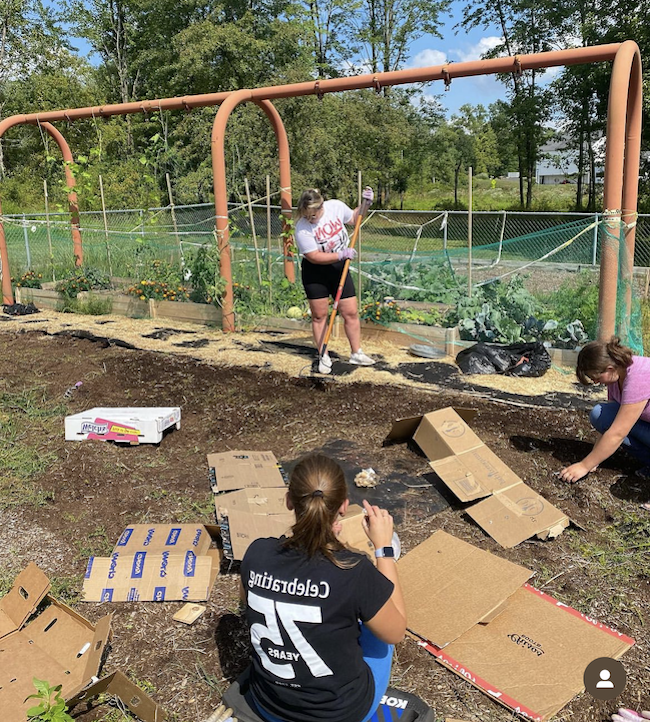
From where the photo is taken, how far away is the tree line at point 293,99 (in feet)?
64.9

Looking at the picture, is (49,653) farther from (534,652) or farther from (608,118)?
(608,118)

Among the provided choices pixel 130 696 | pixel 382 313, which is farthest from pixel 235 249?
pixel 130 696

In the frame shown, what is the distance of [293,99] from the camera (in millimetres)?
20531

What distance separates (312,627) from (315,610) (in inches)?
2.2

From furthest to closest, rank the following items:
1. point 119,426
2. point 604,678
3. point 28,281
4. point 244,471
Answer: point 28,281 → point 119,426 → point 244,471 → point 604,678

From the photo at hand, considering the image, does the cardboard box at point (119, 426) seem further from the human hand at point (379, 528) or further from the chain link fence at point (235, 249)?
the chain link fence at point (235, 249)

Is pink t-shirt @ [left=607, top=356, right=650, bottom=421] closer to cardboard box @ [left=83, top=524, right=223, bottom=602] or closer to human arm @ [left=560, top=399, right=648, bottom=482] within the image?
human arm @ [left=560, top=399, right=648, bottom=482]

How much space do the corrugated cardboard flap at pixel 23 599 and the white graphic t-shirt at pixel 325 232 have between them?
4.11 m

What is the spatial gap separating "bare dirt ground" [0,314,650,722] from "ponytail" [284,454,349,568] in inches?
40.5

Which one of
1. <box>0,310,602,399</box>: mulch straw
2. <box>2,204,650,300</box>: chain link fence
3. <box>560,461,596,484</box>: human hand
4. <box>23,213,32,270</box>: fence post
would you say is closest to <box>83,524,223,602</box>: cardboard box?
<box>560,461,596,484</box>: human hand

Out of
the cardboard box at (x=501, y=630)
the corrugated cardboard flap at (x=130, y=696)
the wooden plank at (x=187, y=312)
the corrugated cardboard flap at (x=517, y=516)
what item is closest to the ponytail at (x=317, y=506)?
the corrugated cardboard flap at (x=130, y=696)

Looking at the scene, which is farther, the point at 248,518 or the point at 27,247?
the point at 27,247

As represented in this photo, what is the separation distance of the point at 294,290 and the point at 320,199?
2.96 m

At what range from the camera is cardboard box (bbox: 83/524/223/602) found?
10.4ft
